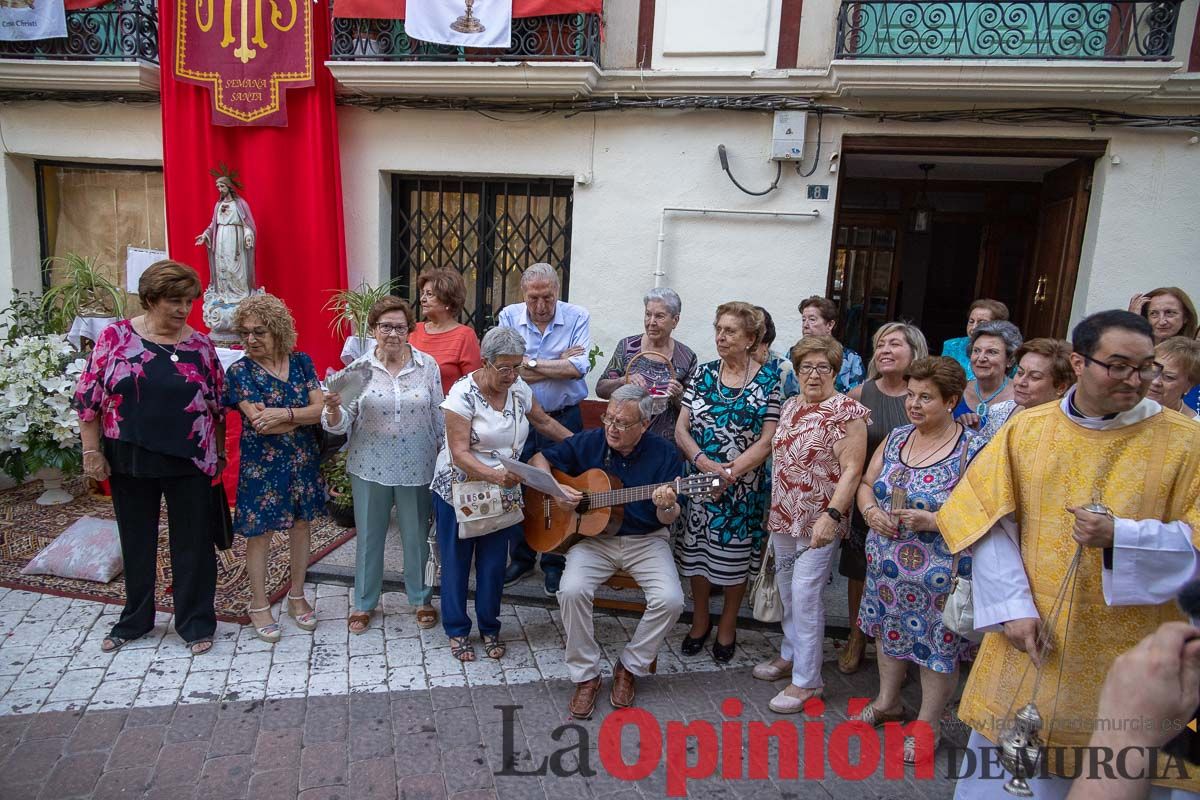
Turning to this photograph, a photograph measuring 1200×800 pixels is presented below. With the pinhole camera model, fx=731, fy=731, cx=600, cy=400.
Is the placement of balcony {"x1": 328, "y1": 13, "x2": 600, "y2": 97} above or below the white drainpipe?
above

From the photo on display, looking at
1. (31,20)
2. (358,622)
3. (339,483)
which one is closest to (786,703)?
(358,622)

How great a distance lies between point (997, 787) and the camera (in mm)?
2346

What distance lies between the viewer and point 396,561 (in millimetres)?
5113

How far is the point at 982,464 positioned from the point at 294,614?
3619 mm

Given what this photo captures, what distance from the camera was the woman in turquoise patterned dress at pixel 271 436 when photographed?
3732 millimetres

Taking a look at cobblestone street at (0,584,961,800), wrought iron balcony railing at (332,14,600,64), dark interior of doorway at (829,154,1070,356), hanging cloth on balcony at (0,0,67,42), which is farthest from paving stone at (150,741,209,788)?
Answer: dark interior of doorway at (829,154,1070,356)

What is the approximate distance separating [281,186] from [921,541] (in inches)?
253

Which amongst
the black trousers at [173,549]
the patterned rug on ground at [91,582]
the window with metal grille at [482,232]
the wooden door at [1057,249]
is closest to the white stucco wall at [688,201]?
the wooden door at [1057,249]

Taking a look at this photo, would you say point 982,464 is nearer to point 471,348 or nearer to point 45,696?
point 471,348

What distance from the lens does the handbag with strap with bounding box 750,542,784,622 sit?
3775mm

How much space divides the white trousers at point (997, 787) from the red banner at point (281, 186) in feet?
20.4

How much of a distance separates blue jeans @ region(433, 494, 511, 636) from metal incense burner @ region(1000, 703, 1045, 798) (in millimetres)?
2453

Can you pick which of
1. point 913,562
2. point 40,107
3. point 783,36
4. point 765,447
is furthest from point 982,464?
point 40,107

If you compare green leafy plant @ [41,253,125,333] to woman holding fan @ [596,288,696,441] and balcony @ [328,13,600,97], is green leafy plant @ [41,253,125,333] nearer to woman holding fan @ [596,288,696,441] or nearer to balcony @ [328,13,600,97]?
balcony @ [328,13,600,97]
